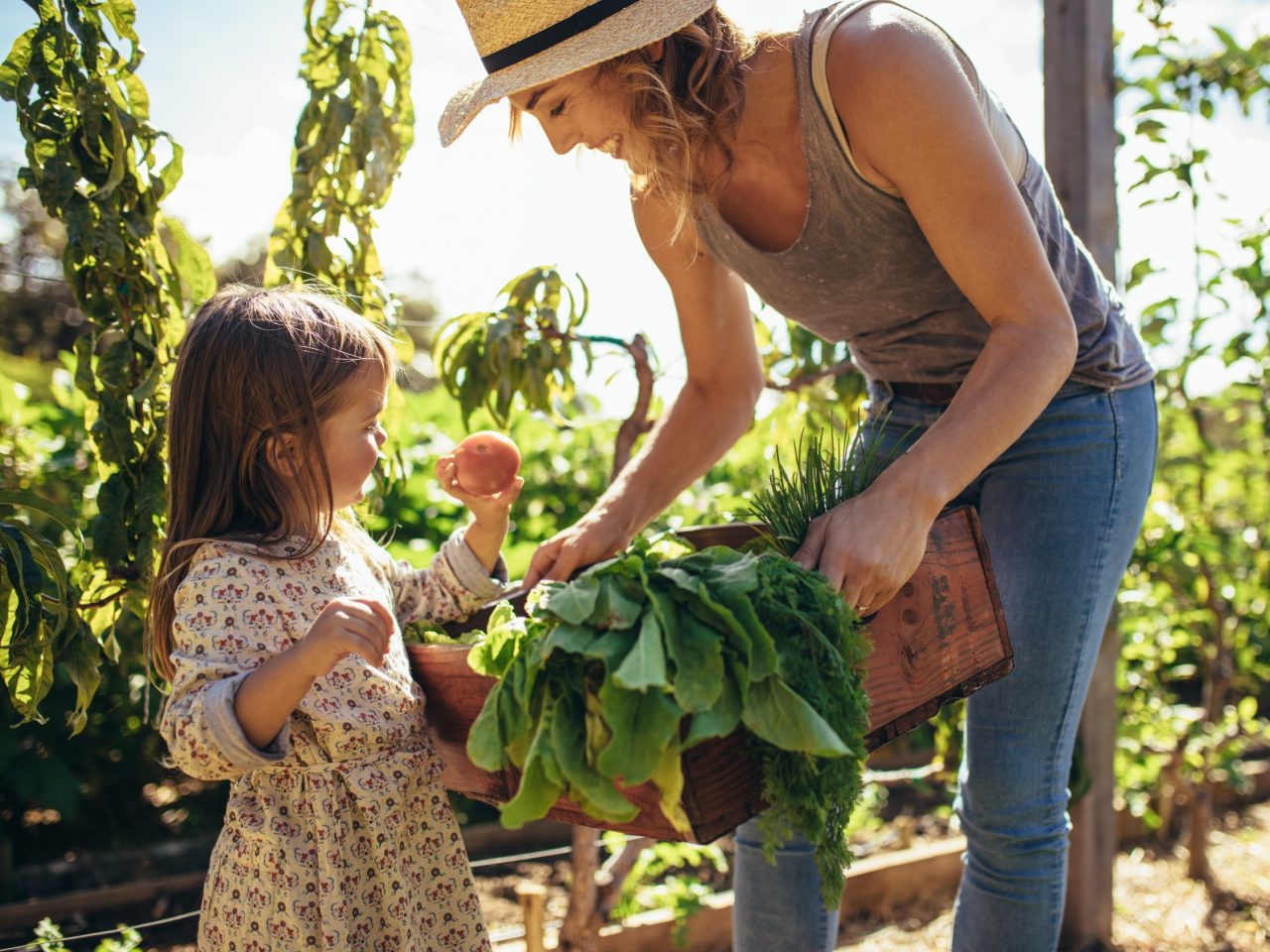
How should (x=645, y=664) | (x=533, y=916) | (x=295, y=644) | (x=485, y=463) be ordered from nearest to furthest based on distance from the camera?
(x=645, y=664), (x=295, y=644), (x=485, y=463), (x=533, y=916)

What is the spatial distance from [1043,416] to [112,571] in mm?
1511

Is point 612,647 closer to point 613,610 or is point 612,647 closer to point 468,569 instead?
point 613,610

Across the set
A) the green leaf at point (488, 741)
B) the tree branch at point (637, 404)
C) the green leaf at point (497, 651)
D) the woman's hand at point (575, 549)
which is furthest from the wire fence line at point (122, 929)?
the tree branch at point (637, 404)

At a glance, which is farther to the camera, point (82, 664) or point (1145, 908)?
point (1145, 908)

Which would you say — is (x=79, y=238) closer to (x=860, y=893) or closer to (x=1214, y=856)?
(x=860, y=893)

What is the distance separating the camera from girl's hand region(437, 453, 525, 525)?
5.92 ft

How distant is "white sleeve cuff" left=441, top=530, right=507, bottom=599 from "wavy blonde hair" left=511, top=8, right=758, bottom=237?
636mm

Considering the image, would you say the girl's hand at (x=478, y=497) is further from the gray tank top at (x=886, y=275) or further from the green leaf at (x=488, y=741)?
the green leaf at (x=488, y=741)

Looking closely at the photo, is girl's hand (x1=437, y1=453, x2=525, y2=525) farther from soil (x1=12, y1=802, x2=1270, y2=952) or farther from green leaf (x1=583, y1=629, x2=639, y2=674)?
soil (x1=12, y1=802, x2=1270, y2=952)

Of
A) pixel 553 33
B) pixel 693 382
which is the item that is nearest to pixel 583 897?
pixel 693 382

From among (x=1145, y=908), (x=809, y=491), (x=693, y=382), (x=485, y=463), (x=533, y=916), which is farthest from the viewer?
(x=1145, y=908)

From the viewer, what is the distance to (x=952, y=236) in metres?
1.42

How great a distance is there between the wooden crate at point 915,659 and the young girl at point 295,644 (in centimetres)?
8

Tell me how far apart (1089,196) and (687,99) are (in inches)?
55.6
